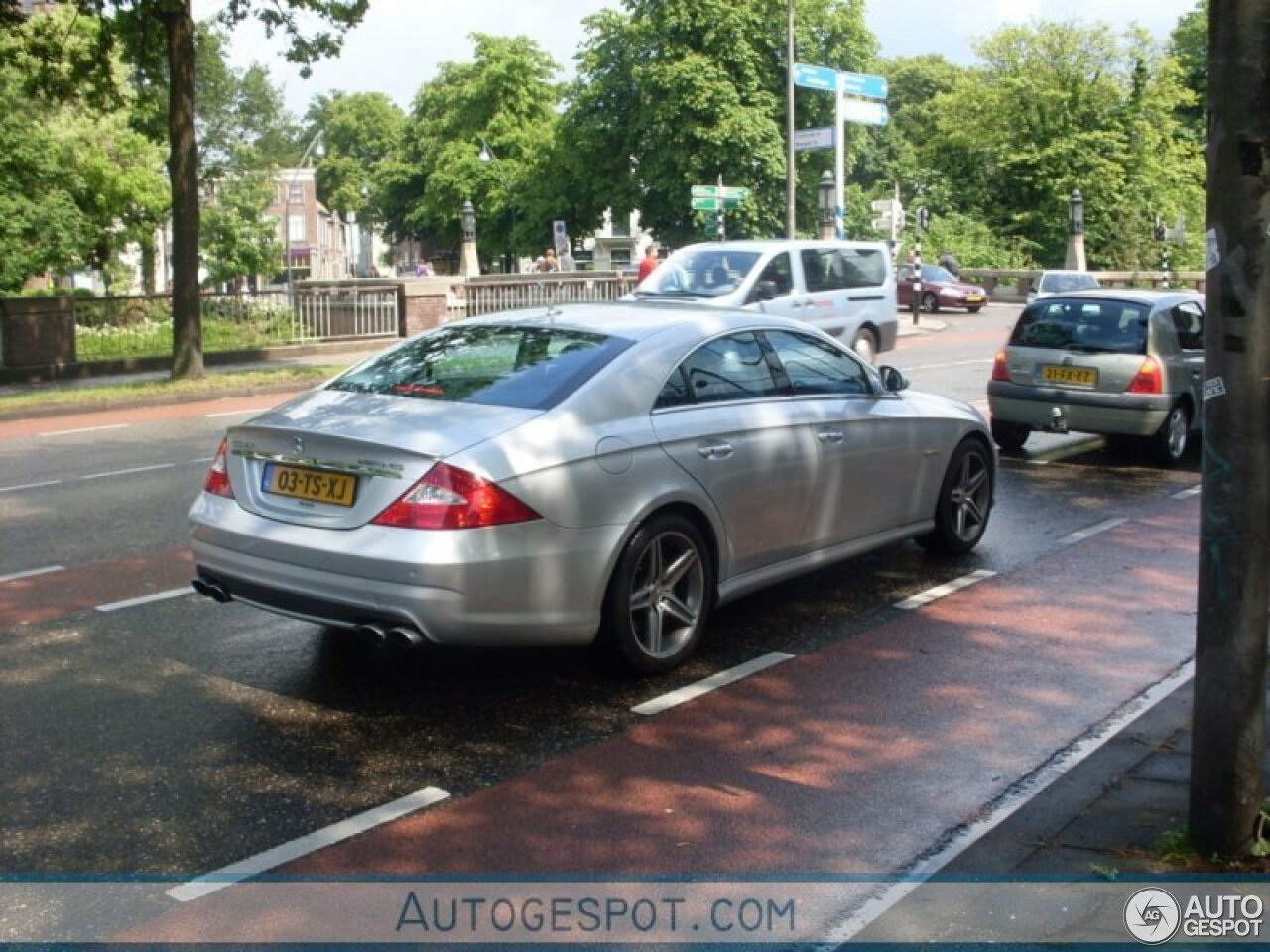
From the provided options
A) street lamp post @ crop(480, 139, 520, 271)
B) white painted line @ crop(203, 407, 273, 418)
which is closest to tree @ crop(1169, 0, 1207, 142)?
street lamp post @ crop(480, 139, 520, 271)

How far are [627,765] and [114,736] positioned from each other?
6.43 feet

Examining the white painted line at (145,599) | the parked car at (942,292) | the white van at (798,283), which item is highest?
the parked car at (942,292)

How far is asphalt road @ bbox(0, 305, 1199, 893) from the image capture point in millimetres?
4543

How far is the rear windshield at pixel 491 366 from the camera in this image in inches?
233

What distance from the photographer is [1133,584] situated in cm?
791

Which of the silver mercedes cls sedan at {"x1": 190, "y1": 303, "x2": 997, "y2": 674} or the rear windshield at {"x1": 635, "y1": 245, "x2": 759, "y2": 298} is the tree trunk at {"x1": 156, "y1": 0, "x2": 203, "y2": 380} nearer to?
the rear windshield at {"x1": 635, "y1": 245, "x2": 759, "y2": 298}

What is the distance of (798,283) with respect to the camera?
18.9 meters

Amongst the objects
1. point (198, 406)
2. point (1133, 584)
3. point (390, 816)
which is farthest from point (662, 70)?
point (390, 816)

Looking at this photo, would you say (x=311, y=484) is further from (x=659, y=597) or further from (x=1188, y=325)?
(x=1188, y=325)

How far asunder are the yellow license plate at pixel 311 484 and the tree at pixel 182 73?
1568 cm

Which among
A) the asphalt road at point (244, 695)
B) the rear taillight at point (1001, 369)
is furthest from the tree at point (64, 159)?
the rear taillight at point (1001, 369)

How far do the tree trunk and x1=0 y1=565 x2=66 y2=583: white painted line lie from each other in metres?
13.0

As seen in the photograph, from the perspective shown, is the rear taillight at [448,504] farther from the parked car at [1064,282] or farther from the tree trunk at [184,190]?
the parked car at [1064,282]

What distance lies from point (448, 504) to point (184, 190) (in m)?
17.2
